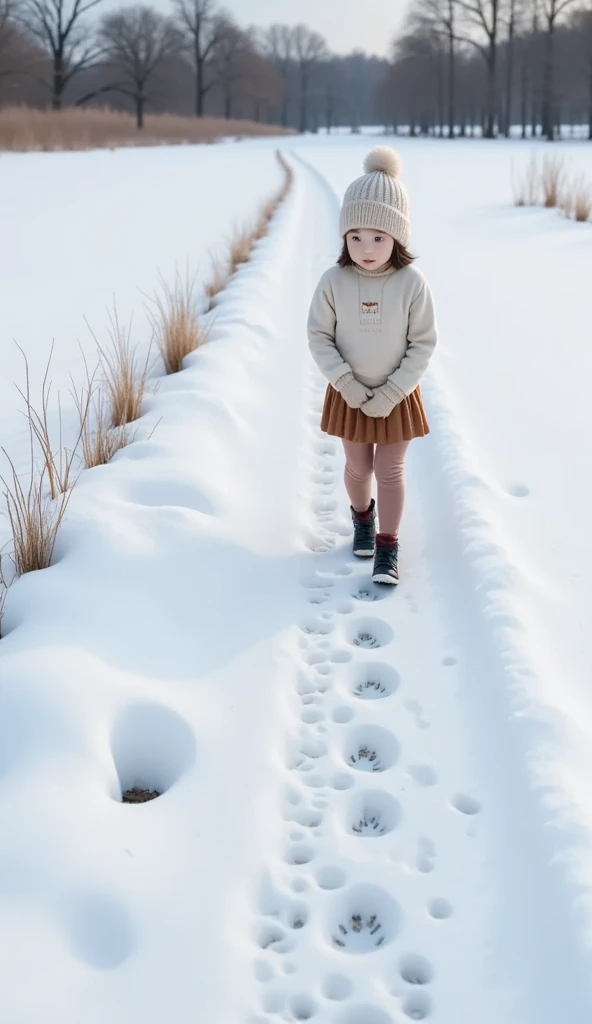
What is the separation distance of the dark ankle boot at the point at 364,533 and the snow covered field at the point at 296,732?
57 millimetres

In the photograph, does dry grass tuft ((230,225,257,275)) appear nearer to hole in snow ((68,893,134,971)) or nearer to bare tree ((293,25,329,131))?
hole in snow ((68,893,134,971))

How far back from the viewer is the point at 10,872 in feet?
4.54

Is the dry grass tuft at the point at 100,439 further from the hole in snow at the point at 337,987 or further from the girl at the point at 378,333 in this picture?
the hole in snow at the point at 337,987

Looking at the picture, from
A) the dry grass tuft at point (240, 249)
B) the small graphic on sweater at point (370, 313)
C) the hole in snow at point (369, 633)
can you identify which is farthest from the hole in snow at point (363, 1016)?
the dry grass tuft at point (240, 249)

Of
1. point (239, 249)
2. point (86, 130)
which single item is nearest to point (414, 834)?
point (239, 249)

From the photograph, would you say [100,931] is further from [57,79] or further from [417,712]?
[57,79]

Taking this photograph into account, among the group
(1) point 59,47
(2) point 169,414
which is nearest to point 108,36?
(1) point 59,47

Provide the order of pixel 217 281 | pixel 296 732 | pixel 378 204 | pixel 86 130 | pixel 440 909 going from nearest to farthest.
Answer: pixel 440 909 → pixel 296 732 → pixel 378 204 → pixel 217 281 → pixel 86 130

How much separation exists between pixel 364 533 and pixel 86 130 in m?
21.6

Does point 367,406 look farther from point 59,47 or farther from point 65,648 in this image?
point 59,47

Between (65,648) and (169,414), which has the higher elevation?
(169,414)

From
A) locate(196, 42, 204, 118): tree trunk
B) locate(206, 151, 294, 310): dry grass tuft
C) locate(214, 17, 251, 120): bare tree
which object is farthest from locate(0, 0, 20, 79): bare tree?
locate(206, 151, 294, 310): dry grass tuft

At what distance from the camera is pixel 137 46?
117ft

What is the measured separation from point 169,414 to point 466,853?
2.19 metres
